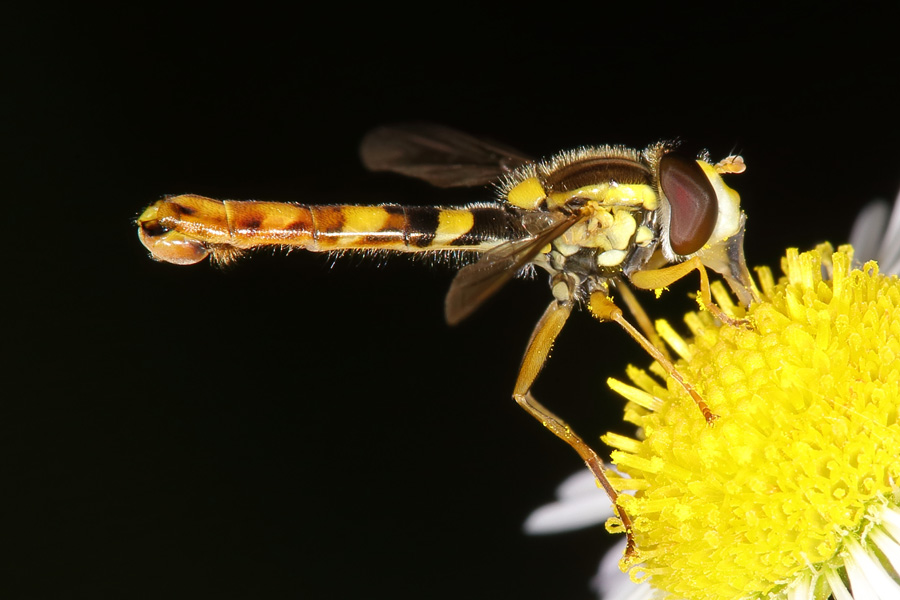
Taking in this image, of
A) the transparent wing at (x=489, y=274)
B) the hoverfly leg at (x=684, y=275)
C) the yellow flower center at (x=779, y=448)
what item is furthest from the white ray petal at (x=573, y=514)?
the transparent wing at (x=489, y=274)

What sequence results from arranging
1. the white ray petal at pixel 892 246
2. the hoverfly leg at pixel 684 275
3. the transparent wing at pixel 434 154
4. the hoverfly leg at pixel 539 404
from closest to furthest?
1. the hoverfly leg at pixel 684 275
2. the hoverfly leg at pixel 539 404
3. the white ray petal at pixel 892 246
4. the transparent wing at pixel 434 154

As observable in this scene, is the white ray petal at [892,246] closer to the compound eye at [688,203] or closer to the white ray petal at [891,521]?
the compound eye at [688,203]

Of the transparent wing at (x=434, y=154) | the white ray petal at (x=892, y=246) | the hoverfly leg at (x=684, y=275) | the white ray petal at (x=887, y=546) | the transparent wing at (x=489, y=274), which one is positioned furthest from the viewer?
the transparent wing at (x=434, y=154)

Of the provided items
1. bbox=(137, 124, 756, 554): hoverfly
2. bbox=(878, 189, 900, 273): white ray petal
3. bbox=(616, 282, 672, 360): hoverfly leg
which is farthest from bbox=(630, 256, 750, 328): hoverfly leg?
bbox=(878, 189, 900, 273): white ray petal

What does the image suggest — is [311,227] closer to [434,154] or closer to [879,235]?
[434,154]

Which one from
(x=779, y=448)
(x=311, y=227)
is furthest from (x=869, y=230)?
(x=311, y=227)

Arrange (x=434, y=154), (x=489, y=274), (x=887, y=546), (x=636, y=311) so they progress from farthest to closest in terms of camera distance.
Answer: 1. (x=434, y=154)
2. (x=636, y=311)
3. (x=489, y=274)
4. (x=887, y=546)

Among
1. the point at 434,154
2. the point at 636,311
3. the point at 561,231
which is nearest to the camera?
the point at 561,231
